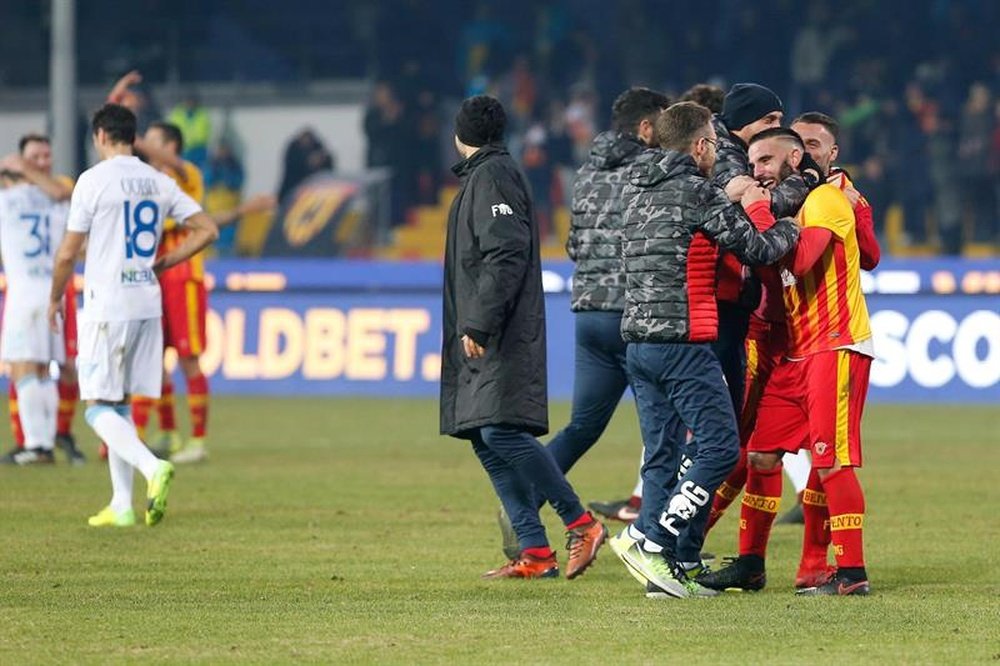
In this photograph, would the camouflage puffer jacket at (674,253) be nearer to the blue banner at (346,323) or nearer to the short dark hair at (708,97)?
the short dark hair at (708,97)

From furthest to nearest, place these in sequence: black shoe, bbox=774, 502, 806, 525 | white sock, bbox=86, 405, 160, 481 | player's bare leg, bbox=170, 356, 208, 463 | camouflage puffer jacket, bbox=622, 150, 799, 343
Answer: player's bare leg, bbox=170, 356, 208, 463 < black shoe, bbox=774, 502, 806, 525 < white sock, bbox=86, 405, 160, 481 < camouflage puffer jacket, bbox=622, 150, 799, 343

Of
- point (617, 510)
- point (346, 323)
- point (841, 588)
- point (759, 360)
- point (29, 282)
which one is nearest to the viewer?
point (841, 588)

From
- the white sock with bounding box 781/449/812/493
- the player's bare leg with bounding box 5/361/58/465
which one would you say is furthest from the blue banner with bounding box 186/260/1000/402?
the white sock with bounding box 781/449/812/493

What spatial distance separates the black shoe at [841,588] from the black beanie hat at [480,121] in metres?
2.53

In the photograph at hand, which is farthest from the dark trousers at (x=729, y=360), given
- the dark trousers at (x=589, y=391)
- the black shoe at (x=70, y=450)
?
the black shoe at (x=70, y=450)

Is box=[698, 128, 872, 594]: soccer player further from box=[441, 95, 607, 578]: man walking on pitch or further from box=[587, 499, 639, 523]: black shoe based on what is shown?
box=[587, 499, 639, 523]: black shoe

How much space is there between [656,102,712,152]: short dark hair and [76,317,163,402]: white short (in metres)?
4.28

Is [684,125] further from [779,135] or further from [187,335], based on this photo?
[187,335]

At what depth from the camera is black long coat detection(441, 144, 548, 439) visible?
9.47 metres

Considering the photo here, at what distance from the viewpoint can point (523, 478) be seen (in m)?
9.76

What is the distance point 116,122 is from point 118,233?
0.64m

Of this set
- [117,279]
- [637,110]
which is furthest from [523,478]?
[117,279]

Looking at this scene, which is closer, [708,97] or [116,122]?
[708,97]

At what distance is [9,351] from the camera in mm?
15930
